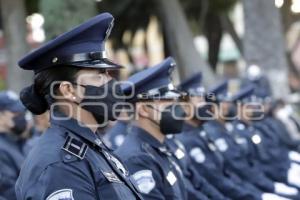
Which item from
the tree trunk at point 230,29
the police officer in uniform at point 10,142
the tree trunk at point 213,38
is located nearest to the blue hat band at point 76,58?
the police officer in uniform at point 10,142

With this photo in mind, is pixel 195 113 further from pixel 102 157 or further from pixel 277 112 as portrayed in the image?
pixel 277 112

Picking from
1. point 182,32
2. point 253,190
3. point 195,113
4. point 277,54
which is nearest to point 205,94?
point 195,113

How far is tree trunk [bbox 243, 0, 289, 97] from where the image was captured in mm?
13898

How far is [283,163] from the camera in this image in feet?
29.5

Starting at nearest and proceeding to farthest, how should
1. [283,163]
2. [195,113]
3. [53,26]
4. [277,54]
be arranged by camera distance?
[195,113] < [53,26] < [283,163] < [277,54]

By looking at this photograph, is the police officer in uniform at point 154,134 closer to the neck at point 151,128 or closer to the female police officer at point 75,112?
the neck at point 151,128

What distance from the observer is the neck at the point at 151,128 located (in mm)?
4883

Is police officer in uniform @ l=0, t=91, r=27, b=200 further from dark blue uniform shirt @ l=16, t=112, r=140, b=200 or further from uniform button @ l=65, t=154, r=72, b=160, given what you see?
uniform button @ l=65, t=154, r=72, b=160

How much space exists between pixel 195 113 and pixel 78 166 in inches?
152

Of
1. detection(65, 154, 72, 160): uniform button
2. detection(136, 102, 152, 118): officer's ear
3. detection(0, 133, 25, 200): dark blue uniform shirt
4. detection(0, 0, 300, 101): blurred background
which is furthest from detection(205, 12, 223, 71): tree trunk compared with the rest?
detection(65, 154, 72, 160): uniform button

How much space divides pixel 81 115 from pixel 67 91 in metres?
0.13

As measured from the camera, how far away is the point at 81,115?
A: 3.29m

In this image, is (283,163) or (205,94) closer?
(205,94)

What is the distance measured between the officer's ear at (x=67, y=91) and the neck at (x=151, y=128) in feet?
5.46
